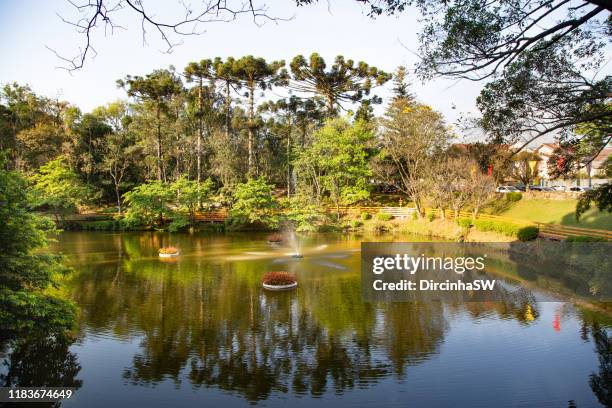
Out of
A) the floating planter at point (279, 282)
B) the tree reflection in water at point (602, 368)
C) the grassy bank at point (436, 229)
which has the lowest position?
the tree reflection in water at point (602, 368)

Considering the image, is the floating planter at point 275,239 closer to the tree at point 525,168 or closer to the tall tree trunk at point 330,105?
the tall tree trunk at point 330,105

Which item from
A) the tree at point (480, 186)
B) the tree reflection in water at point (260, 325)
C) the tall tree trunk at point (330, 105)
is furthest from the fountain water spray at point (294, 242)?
the tall tree trunk at point (330, 105)

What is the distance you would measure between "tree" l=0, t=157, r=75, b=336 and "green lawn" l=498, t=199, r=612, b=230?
88.3 feet

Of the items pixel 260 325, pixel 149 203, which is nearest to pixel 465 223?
pixel 260 325

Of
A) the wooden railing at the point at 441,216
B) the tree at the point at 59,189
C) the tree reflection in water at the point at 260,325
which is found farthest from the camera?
the tree at the point at 59,189

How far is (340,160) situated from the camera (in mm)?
42469

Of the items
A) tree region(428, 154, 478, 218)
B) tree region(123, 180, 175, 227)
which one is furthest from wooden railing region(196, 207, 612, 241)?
tree region(123, 180, 175, 227)

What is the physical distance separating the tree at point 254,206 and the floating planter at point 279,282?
19.1 metres

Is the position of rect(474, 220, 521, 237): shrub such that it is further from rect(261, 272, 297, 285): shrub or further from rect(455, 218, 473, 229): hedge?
rect(261, 272, 297, 285): shrub

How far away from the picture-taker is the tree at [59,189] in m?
40.5

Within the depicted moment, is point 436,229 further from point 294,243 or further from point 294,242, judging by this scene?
point 294,243

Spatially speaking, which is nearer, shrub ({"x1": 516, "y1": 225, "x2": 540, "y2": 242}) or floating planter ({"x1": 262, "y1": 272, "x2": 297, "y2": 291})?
floating planter ({"x1": 262, "y1": 272, "x2": 297, "y2": 291})

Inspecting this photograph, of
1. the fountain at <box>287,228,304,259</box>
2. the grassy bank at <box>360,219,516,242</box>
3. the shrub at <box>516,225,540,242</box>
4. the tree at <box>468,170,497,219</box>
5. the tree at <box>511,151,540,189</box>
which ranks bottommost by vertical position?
the fountain at <box>287,228,304,259</box>

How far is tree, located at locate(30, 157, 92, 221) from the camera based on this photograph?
4050 cm
